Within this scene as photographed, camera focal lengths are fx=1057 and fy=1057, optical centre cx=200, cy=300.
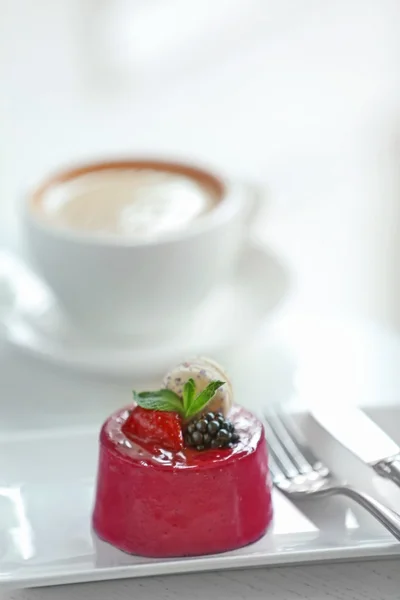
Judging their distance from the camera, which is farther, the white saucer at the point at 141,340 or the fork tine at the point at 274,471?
the white saucer at the point at 141,340

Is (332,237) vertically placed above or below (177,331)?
above

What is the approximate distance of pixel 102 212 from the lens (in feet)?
→ 4.39

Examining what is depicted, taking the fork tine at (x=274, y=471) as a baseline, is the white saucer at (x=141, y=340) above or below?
above

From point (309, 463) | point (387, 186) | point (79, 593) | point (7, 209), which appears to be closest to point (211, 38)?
point (387, 186)

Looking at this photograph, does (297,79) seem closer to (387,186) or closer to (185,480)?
(387,186)

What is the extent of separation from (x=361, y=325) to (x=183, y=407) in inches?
22.2

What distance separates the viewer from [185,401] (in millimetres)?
905

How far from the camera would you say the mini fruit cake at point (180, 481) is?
873mm

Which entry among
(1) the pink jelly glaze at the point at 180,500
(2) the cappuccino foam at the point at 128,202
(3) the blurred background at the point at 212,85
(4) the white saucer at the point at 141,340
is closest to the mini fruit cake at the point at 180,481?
(1) the pink jelly glaze at the point at 180,500

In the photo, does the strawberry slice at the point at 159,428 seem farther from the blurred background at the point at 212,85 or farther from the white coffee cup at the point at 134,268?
the blurred background at the point at 212,85

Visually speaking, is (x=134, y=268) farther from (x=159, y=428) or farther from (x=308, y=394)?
(x=159, y=428)

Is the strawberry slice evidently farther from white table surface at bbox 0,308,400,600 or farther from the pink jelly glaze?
white table surface at bbox 0,308,400,600

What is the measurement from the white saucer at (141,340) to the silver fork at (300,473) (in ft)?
0.65

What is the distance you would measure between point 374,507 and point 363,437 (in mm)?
103
